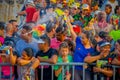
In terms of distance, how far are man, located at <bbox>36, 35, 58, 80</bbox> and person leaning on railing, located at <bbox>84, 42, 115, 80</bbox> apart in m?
0.61

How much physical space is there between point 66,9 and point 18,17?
1.99 m

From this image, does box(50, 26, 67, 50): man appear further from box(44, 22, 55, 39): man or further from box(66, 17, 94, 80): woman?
box(66, 17, 94, 80): woman

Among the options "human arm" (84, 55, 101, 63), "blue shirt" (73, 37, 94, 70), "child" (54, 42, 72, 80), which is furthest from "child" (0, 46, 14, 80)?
"human arm" (84, 55, 101, 63)

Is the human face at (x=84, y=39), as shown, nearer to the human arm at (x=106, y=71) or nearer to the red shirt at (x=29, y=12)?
the human arm at (x=106, y=71)

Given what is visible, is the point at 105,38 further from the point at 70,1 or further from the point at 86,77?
the point at 70,1

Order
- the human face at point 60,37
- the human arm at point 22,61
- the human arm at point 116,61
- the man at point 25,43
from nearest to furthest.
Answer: the human arm at point 22,61
the human arm at point 116,61
the man at point 25,43
the human face at point 60,37

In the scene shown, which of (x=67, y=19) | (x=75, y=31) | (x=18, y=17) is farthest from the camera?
(x=18, y=17)

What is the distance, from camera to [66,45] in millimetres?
7809

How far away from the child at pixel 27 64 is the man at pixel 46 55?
0.21m

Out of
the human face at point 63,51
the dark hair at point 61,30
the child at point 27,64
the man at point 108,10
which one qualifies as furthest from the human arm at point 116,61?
the man at point 108,10

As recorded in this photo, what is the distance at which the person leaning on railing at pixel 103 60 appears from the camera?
7.53 m

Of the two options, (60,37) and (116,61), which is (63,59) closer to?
(116,61)

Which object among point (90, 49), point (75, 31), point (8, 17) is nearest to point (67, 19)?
point (75, 31)

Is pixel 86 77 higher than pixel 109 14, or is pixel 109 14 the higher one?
pixel 109 14
